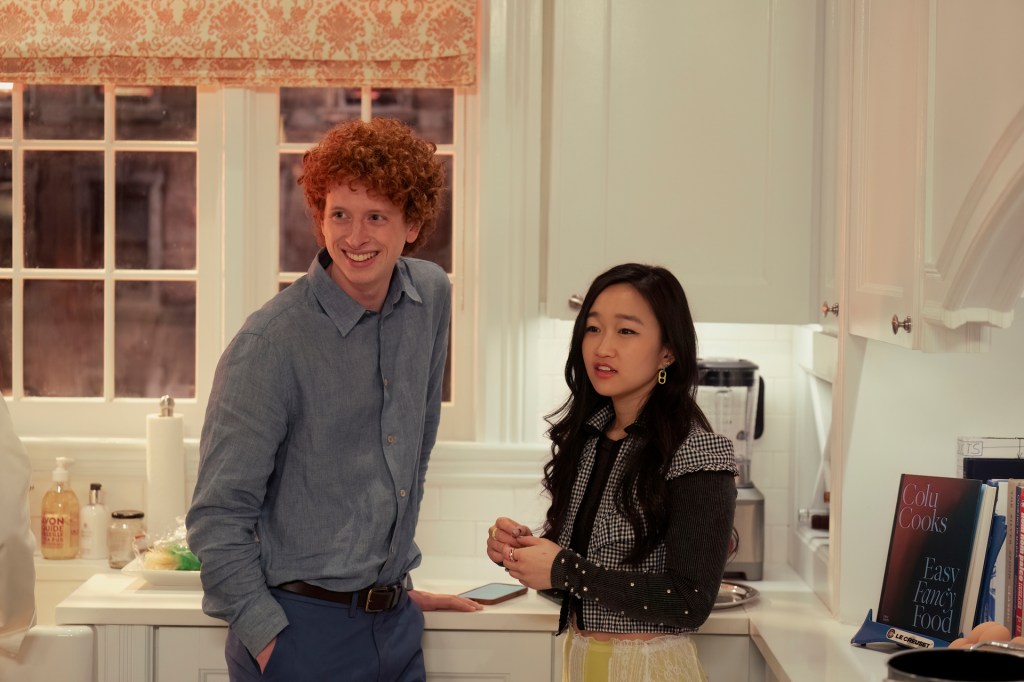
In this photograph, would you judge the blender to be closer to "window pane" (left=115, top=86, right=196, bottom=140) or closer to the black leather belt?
the black leather belt

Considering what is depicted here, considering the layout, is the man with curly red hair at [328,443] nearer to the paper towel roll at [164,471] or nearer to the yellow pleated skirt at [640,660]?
the yellow pleated skirt at [640,660]

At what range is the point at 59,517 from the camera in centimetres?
308

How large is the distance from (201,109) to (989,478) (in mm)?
2179

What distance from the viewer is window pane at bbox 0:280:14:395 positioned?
130 inches

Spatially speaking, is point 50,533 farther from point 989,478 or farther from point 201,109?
point 989,478

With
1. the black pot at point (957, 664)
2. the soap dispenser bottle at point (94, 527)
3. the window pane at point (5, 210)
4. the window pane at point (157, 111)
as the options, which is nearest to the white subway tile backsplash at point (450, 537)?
the soap dispenser bottle at point (94, 527)

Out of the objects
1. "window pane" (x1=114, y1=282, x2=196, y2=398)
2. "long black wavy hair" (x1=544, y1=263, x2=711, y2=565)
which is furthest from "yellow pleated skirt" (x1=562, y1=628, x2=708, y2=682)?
"window pane" (x1=114, y1=282, x2=196, y2=398)

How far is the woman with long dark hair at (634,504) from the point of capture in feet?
6.47

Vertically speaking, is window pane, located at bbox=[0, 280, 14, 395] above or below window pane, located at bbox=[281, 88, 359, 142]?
below

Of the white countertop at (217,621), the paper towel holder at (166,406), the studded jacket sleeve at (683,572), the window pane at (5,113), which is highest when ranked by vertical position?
the window pane at (5,113)

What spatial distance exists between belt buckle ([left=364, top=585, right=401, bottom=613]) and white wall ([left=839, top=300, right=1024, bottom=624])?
94cm

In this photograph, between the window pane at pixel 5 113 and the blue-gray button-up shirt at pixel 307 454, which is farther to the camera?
the window pane at pixel 5 113

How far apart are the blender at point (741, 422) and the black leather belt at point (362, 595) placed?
39.8 inches

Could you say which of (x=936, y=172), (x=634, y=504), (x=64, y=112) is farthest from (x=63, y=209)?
(x=936, y=172)
